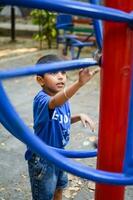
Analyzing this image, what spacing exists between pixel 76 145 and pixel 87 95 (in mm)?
1913

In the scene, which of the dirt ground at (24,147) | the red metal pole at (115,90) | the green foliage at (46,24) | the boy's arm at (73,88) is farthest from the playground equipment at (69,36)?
the red metal pole at (115,90)

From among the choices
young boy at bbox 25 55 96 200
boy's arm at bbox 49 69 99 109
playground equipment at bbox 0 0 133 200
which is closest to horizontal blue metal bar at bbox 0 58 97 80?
playground equipment at bbox 0 0 133 200

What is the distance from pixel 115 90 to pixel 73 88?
27 cm

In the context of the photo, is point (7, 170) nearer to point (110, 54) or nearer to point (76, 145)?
→ point (76, 145)

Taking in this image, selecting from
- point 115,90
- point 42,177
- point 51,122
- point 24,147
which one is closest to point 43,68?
point 115,90

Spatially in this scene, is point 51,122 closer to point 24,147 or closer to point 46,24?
point 24,147

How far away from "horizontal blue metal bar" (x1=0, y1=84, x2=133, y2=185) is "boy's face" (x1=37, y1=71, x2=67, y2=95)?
2.64ft

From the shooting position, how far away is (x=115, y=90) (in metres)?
1.15

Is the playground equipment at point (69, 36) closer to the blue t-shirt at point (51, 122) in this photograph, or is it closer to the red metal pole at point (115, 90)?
the blue t-shirt at point (51, 122)

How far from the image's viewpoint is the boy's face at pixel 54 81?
6.05ft

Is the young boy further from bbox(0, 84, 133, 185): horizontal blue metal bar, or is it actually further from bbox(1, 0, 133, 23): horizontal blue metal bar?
bbox(1, 0, 133, 23): horizontal blue metal bar

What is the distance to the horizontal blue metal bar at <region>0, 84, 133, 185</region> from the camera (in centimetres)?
98

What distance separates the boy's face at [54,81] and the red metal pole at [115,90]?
2.10ft

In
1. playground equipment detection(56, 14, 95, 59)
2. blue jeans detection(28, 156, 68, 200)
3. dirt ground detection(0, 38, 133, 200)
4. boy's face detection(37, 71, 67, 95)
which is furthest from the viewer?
playground equipment detection(56, 14, 95, 59)
